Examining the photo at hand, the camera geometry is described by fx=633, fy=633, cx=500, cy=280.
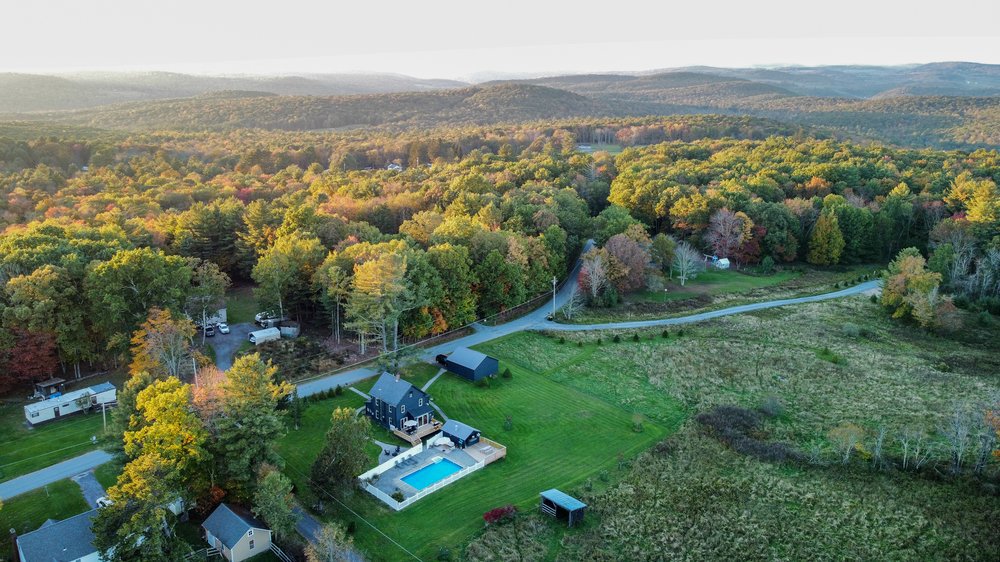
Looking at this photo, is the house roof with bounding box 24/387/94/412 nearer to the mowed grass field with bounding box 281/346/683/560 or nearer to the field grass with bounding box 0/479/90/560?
the field grass with bounding box 0/479/90/560

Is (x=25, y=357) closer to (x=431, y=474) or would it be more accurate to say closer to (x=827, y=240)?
(x=431, y=474)

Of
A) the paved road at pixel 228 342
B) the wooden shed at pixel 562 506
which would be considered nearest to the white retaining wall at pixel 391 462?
the wooden shed at pixel 562 506

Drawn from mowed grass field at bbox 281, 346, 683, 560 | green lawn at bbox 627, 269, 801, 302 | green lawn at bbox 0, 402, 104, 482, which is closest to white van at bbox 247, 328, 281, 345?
mowed grass field at bbox 281, 346, 683, 560

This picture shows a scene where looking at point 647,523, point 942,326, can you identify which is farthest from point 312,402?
point 942,326

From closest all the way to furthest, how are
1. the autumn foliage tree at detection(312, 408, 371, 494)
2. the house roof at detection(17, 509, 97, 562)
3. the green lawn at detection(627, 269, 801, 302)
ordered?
the house roof at detection(17, 509, 97, 562), the autumn foliage tree at detection(312, 408, 371, 494), the green lawn at detection(627, 269, 801, 302)

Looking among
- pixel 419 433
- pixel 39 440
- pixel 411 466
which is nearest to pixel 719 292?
pixel 419 433

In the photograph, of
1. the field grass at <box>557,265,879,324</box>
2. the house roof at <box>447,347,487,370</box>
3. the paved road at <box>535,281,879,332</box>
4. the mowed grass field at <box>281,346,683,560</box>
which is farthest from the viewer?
the field grass at <box>557,265,879,324</box>
